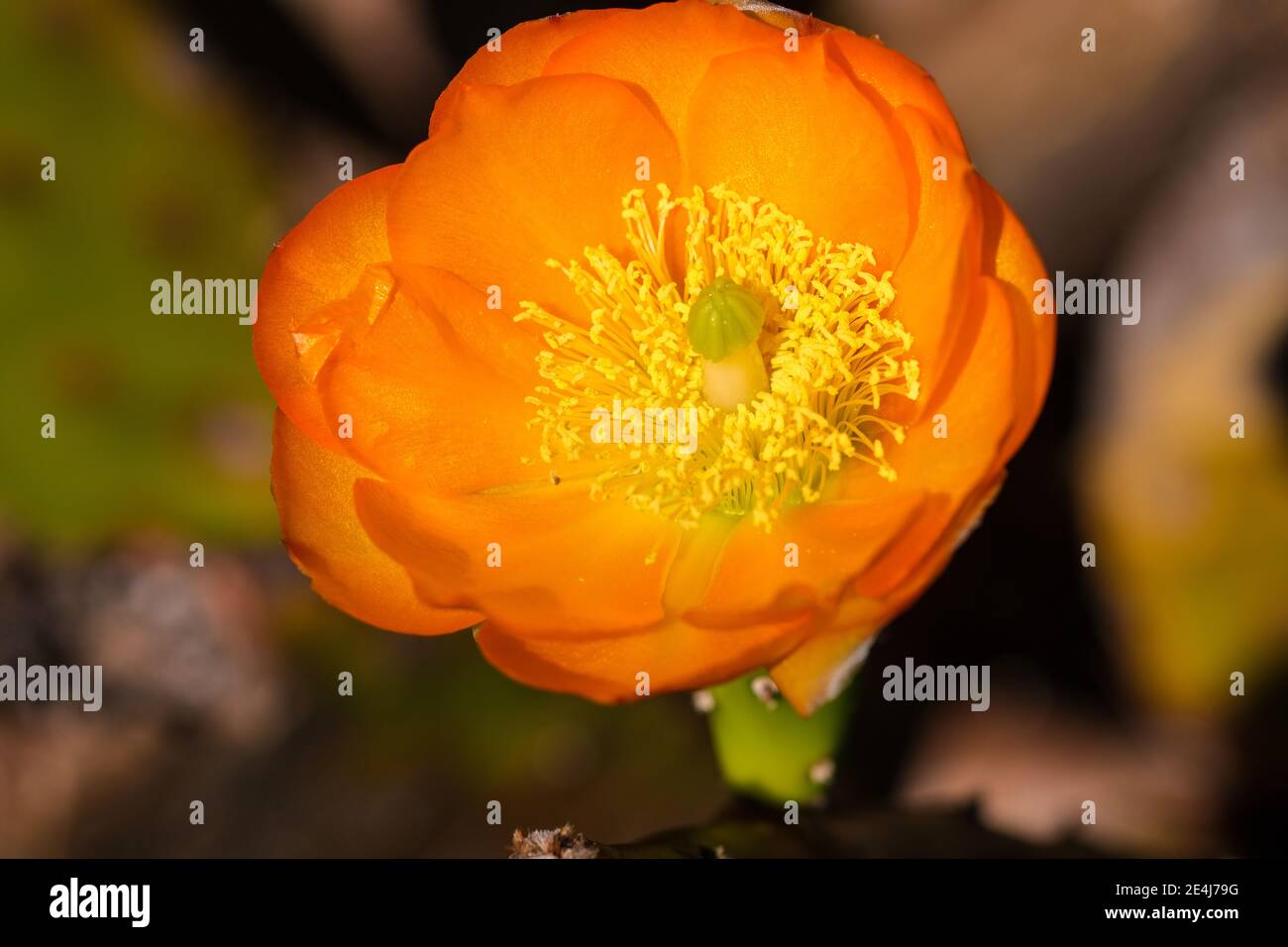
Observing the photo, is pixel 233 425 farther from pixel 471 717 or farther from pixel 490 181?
pixel 490 181

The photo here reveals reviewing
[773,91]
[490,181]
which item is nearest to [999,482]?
[773,91]

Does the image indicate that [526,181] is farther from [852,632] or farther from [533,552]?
[852,632]

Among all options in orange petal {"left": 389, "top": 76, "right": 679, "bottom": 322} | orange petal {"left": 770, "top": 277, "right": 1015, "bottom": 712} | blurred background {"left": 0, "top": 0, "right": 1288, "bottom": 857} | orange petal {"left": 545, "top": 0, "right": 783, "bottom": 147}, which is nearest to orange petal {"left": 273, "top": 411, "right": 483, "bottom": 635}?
orange petal {"left": 389, "top": 76, "right": 679, "bottom": 322}

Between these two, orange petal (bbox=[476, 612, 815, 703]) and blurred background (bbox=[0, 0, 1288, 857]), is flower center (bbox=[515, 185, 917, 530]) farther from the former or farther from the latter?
blurred background (bbox=[0, 0, 1288, 857])

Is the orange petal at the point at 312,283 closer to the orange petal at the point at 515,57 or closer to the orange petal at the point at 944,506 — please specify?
the orange petal at the point at 515,57

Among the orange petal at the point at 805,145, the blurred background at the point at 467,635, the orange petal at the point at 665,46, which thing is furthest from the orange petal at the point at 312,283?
the blurred background at the point at 467,635

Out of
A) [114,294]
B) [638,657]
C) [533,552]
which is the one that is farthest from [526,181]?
[114,294]
